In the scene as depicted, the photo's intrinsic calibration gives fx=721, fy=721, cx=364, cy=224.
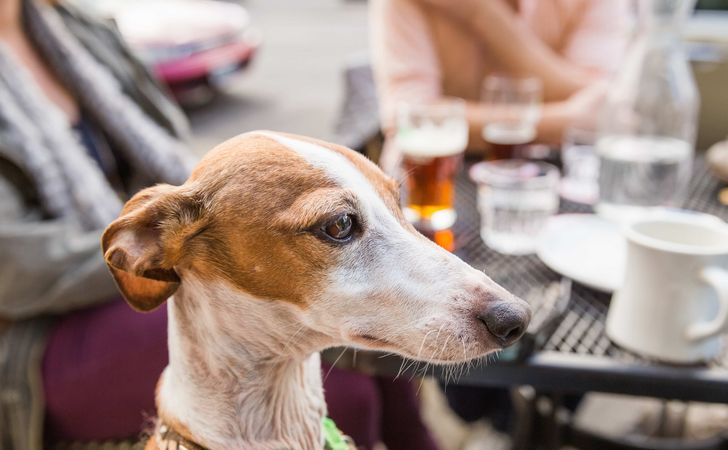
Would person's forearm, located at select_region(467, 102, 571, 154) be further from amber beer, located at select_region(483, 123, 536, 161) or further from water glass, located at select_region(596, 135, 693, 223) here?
water glass, located at select_region(596, 135, 693, 223)

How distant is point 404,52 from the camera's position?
184 cm

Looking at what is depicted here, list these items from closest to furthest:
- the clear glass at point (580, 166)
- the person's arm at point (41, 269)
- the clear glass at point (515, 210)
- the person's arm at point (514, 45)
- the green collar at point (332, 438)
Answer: the green collar at point (332, 438) < the clear glass at point (515, 210) < the person's arm at point (41, 269) < the clear glass at point (580, 166) < the person's arm at point (514, 45)

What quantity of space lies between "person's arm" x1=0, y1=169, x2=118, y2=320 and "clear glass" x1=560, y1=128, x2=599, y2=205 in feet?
3.16

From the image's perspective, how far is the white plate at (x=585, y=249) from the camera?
1096 millimetres

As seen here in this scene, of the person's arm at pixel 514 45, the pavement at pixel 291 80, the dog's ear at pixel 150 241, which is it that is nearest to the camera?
the dog's ear at pixel 150 241

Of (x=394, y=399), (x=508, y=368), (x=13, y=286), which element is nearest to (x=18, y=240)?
(x=13, y=286)

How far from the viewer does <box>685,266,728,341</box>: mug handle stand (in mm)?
848

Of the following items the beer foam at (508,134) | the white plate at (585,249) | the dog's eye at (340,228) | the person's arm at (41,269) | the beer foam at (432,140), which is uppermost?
the dog's eye at (340,228)

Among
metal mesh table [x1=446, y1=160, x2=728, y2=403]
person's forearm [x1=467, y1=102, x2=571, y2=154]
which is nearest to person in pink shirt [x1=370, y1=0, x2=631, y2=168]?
person's forearm [x1=467, y1=102, x2=571, y2=154]

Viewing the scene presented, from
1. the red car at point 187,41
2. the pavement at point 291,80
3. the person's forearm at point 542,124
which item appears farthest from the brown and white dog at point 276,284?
the red car at point 187,41

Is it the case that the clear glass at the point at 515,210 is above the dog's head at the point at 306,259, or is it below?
below

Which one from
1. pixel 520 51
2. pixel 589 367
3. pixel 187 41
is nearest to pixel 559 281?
pixel 589 367

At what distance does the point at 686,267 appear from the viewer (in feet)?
2.80

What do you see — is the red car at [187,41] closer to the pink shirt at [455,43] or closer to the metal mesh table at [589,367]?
→ the pink shirt at [455,43]
